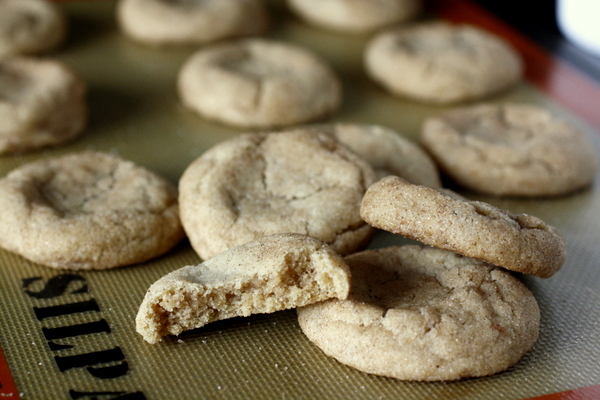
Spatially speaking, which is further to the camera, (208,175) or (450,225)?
→ (208,175)

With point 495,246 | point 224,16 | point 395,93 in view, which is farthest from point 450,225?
point 224,16

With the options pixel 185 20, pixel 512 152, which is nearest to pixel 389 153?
pixel 512 152

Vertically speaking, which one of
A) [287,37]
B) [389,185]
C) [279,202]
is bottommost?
[287,37]

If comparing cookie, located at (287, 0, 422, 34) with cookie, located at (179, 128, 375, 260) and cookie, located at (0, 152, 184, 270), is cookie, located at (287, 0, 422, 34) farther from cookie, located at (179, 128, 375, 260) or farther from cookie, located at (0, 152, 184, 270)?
cookie, located at (0, 152, 184, 270)

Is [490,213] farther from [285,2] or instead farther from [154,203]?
[285,2]

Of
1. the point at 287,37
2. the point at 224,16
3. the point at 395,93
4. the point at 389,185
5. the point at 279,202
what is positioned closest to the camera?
the point at 389,185

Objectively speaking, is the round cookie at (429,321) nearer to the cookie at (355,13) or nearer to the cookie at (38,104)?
the cookie at (38,104)

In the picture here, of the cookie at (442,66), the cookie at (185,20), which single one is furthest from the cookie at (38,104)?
the cookie at (442,66)
